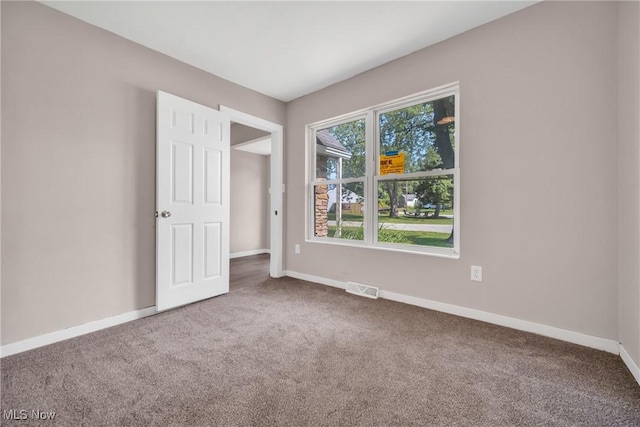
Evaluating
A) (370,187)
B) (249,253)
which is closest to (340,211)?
(370,187)

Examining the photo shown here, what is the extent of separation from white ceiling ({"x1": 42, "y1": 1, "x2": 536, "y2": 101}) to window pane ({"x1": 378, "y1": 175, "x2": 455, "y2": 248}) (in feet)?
4.16

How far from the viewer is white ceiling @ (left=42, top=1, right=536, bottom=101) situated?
203 cm

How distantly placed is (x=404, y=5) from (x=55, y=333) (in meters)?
3.48

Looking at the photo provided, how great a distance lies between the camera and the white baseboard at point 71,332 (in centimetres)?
181

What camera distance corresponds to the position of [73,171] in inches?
81.7

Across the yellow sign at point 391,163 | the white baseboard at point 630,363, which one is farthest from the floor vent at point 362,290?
the white baseboard at point 630,363

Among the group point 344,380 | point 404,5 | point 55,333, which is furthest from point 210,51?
point 344,380

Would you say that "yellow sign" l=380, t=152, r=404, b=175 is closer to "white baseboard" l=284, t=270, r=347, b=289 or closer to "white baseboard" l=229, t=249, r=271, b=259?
"white baseboard" l=284, t=270, r=347, b=289

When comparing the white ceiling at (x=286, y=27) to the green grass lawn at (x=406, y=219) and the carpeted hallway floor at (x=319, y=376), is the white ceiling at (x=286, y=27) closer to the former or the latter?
the green grass lawn at (x=406, y=219)

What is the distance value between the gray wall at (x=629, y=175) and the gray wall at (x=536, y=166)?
73mm

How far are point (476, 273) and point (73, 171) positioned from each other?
3.30 meters

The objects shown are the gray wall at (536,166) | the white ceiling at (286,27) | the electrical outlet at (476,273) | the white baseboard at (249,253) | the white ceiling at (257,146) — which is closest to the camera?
the gray wall at (536,166)

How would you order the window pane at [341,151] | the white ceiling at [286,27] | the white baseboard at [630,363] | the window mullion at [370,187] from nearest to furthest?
the white baseboard at [630,363] < the white ceiling at [286,27] < the window mullion at [370,187] < the window pane at [341,151]

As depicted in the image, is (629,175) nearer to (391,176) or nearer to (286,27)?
(391,176)
